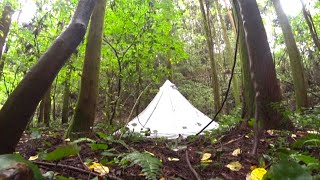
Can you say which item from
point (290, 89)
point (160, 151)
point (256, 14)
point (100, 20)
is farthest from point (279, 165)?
point (290, 89)

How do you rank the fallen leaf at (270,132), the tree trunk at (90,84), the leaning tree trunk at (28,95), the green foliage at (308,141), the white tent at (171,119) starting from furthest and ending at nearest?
the white tent at (171,119), the tree trunk at (90,84), the fallen leaf at (270,132), the green foliage at (308,141), the leaning tree trunk at (28,95)

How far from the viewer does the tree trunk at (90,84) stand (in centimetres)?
482

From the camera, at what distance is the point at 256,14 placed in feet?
12.2

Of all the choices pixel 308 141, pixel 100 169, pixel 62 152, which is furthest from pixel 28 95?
pixel 308 141

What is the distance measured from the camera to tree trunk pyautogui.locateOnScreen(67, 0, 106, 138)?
190 inches

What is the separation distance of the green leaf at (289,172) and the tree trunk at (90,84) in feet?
10.7

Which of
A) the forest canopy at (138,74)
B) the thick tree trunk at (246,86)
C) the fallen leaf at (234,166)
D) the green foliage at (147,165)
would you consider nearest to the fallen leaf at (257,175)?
the forest canopy at (138,74)

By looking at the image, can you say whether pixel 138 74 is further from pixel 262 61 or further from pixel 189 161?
pixel 189 161

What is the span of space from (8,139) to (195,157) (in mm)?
1652

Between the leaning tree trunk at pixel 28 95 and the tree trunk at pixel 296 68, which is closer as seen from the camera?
the leaning tree trunk at pixel 28 95

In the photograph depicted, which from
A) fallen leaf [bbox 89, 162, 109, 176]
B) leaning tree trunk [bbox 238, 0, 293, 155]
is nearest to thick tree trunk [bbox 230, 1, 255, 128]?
leaning tree trunk [bbox 238, 0, 293, 155]

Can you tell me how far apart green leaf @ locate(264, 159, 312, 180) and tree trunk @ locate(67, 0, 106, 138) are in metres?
3.27

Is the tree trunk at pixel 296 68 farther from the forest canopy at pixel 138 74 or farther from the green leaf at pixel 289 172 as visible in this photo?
the green leaf at pixel 289 172

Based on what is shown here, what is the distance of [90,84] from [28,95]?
3.44 meters
